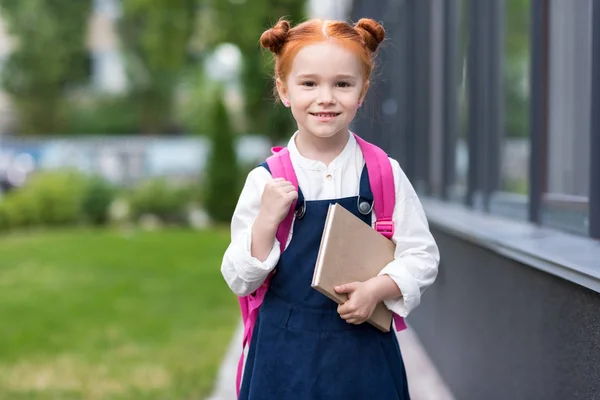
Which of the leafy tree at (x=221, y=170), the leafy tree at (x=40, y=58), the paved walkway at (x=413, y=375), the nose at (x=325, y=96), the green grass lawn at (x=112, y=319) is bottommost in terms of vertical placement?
the green grass lawn at (x=112, y=319)

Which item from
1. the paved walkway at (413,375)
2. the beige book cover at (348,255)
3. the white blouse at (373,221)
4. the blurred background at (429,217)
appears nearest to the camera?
the beige book cover at (348,255)

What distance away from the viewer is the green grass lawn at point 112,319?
5789 mm

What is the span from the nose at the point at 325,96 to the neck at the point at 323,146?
0.44 ft

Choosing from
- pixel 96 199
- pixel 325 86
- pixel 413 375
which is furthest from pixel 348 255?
pixel 96 199

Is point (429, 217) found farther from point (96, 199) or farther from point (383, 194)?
point (96, 199)

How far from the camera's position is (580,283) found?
2703mm

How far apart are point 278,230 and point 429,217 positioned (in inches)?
158

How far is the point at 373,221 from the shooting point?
251 centimetres

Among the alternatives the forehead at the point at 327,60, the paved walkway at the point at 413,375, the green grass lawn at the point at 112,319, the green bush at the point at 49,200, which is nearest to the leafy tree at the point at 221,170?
the green bush at the point at 49,200

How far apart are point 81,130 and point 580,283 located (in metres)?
39.5

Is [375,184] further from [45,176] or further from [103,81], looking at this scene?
[103,81]

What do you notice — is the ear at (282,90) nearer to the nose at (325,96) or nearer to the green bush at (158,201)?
the nose at (325,96)

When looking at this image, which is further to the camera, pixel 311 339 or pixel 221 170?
pixel 221 170

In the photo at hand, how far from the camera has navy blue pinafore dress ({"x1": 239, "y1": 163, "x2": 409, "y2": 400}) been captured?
8.07 ft
